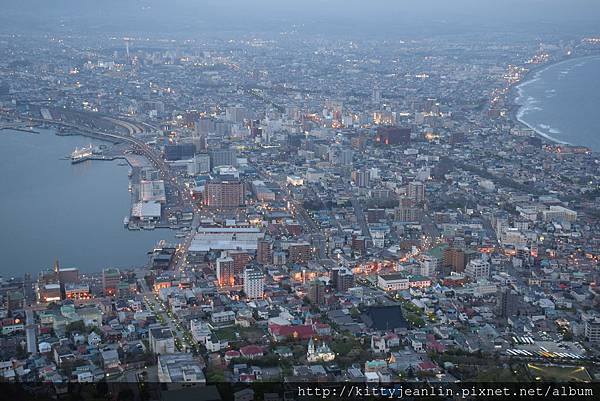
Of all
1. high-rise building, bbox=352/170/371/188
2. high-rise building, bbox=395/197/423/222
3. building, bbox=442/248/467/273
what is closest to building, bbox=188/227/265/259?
high-rise building, bbox=395/197/423/222

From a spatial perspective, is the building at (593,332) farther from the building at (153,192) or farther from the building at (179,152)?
the building at (179,152)

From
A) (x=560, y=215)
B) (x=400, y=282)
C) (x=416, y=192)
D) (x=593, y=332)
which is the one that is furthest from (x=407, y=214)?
(x=593, y=332)

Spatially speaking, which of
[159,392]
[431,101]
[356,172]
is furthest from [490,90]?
[159,392]

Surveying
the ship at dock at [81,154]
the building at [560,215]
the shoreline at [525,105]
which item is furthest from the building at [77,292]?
the shoreline at [525,105]

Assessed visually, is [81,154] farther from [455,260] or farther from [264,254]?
[455,260]

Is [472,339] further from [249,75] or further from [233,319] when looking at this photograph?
[249,75]

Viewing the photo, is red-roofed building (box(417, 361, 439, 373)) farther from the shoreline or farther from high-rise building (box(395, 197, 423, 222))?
the shoreline
